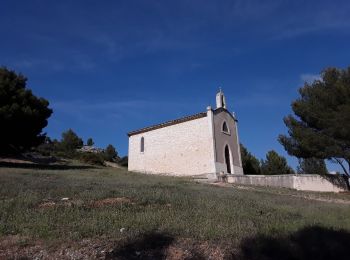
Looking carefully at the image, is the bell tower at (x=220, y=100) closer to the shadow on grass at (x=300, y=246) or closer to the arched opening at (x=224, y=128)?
the arched opening at (x=224, y=128)

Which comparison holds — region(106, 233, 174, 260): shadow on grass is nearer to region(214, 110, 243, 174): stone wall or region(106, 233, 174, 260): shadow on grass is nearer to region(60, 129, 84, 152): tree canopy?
region(214, 110, 243, 174): stone wall

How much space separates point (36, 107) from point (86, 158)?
18042mm

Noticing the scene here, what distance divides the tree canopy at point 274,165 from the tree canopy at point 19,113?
28.7 m

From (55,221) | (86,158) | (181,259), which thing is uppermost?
(86,158)

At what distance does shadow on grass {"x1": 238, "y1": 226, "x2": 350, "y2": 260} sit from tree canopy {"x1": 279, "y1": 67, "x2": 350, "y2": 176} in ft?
72.3

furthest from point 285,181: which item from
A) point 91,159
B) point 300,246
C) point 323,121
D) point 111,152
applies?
point 111,152

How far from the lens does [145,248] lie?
816 centimetres

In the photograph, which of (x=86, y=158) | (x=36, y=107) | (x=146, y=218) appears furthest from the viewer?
(x=86, y=158)

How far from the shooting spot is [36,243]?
820 centimetres

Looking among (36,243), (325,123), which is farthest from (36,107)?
(36,243)

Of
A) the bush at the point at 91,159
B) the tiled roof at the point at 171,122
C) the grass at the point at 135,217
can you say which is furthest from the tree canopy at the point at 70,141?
the grass at the point at 135,217

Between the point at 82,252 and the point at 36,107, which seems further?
the point at 36,107

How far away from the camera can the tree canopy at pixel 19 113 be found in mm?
28625

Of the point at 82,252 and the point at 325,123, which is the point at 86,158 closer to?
the point at 325,123
